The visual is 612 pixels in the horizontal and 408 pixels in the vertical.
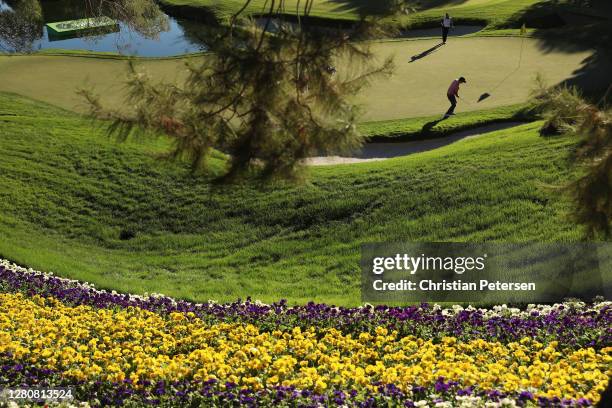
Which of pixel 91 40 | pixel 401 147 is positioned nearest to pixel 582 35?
pixel 401 147

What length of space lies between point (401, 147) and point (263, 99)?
1184 centimetres

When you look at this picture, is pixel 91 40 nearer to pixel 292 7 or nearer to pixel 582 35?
pixel 292 7

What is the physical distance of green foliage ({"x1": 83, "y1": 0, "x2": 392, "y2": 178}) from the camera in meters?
5.92

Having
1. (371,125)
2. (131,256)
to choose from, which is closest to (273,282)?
(131,256)

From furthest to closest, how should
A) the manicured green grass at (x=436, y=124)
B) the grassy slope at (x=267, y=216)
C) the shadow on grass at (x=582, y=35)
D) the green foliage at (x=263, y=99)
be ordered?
the shadow on grass at (x=582, y=35)
the manicured green grass at (x=436, y=124)
the grassy slope at (x=267, y=216)
the green foliage at (x=263, y=99)

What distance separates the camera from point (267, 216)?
14.3 meters

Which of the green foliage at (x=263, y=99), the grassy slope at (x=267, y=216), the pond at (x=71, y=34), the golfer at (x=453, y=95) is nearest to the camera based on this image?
the green foliage at (x=263, y=99)

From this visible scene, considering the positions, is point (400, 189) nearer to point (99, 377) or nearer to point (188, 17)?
point (99, 377)

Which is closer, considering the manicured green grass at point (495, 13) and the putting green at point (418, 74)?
the putting green at point (418, 74)

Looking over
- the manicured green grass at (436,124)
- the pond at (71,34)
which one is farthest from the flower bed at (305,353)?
the pond at (71,34)

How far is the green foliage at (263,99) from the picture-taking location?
19.4ft

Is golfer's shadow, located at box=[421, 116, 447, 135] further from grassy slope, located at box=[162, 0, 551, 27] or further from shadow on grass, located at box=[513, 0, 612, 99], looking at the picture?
grassy slope, located at box=[162, 0, 551, 27]

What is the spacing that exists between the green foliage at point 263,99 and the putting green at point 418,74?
11.5 meters

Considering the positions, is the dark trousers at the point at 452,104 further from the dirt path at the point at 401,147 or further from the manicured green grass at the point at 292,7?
the manicured green grass at the point at 292,7
